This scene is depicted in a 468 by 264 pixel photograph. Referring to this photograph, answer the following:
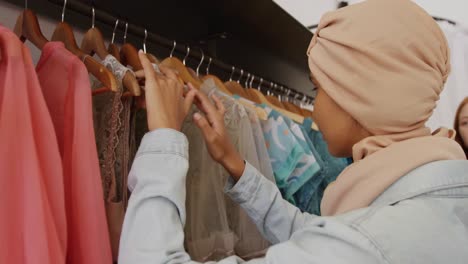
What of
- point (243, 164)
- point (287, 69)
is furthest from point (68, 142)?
point (287, 69)

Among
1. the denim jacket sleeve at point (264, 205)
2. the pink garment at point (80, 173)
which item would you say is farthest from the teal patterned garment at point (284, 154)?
the pink garment at point (80, 173)

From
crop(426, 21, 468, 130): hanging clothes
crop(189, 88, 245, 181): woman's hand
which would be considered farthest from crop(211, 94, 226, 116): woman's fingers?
crop(426, 21, 468, 130): hanging clothes

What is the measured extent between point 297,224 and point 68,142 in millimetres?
455

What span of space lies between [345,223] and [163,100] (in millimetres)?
300

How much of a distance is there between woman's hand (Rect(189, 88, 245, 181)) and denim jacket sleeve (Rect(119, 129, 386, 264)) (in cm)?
15

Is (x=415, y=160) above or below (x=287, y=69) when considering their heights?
above

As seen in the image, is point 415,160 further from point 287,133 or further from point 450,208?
point 287,133

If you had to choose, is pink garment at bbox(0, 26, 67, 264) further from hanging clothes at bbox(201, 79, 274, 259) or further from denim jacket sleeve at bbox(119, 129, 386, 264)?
hanging clothes at bbox(201, 79, 274, 259)

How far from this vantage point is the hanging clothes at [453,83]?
1.70 meters

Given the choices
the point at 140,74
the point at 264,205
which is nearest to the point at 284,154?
the point at 264,205

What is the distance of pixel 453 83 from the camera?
173 cm

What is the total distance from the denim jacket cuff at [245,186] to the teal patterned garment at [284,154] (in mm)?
179

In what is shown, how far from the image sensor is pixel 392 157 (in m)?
0.53

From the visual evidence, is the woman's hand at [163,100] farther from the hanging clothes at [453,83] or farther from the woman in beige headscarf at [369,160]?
the hanging clothes at [453,83]
